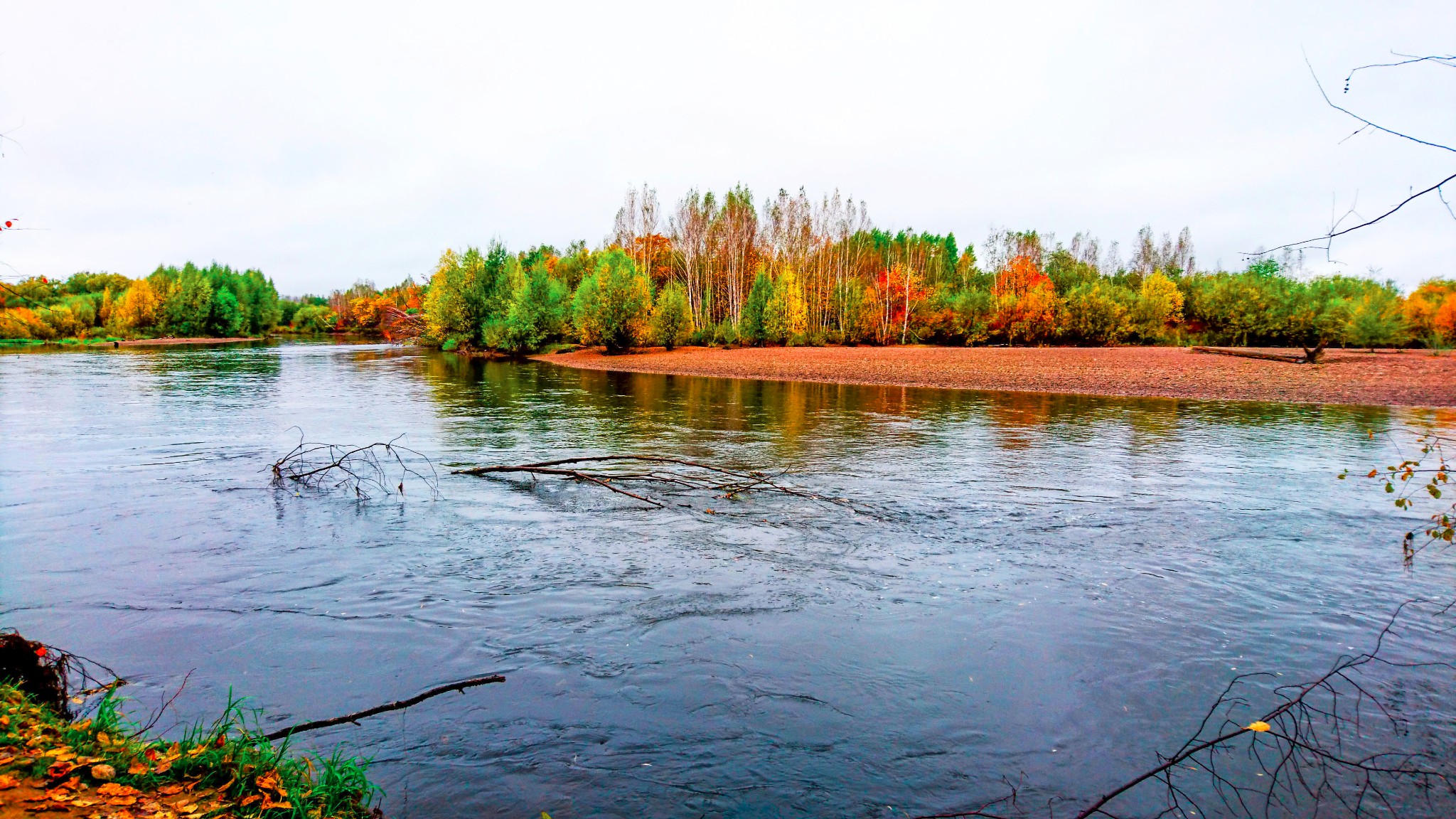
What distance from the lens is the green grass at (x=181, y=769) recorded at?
4.16 metres

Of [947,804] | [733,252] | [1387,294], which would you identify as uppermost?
[733,252]

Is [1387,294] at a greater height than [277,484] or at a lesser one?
greater

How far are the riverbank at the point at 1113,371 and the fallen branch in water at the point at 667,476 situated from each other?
26.1 m

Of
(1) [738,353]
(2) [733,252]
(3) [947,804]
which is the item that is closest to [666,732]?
(3) [947,804]

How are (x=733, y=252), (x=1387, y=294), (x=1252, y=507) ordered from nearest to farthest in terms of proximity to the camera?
(x=1252, y=507)
(x=1387, y=294)
(x=733, y=252)

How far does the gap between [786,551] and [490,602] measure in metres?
4.02

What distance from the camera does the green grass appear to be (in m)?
4.16

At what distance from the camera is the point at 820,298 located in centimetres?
7675

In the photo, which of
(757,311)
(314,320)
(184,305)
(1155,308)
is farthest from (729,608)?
(314,320)

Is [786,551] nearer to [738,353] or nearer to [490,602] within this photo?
[490,602]

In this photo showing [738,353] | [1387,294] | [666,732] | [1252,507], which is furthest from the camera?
[738,353]

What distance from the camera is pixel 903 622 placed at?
832 centimetres

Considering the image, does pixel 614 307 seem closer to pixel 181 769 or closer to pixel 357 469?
pixel 357 469

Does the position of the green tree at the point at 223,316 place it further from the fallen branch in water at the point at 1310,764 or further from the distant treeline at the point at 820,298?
the fallen branch in water at the point at 1310,764
